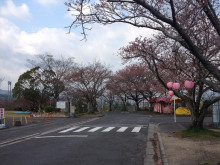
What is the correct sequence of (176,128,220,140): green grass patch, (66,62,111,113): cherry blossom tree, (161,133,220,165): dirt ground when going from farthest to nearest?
(66,62,111,113): cherry blossom tree, (176,128,220,140): green grass patch, (161,133,220,165): dirt ground

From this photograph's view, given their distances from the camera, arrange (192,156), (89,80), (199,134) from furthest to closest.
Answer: (89,80), (199,134), (192,156)

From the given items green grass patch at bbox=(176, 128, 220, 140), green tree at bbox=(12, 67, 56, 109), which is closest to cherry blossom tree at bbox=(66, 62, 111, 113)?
green tree at bbox=(12, 67, 56, 109)

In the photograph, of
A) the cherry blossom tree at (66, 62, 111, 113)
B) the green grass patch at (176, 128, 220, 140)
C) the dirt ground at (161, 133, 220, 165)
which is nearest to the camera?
the dirt ground at (161, 133, 220, 165)

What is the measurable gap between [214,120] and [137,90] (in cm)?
3114

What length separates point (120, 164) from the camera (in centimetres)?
719

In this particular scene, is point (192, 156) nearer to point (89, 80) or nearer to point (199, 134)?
point (199, 134)

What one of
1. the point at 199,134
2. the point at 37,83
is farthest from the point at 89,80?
the point at 199,134

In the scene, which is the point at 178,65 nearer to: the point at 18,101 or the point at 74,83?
the point at 74,83

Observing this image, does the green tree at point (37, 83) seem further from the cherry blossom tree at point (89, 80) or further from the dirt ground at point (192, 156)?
the dirt ground at point (192, 156)

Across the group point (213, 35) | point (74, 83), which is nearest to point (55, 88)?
point (74, 83)

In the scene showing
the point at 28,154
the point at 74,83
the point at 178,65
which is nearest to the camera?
the point at 28,154

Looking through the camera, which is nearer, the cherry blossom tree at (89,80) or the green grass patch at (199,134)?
the green grass patch at (199,134)

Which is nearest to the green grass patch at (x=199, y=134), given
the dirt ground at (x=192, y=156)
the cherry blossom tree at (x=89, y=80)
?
the dirt ground at (x=192, y=156)

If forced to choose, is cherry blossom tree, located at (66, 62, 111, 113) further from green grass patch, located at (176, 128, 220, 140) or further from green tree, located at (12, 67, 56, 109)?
green grass patch, located at (176, 128, 220, 140)
